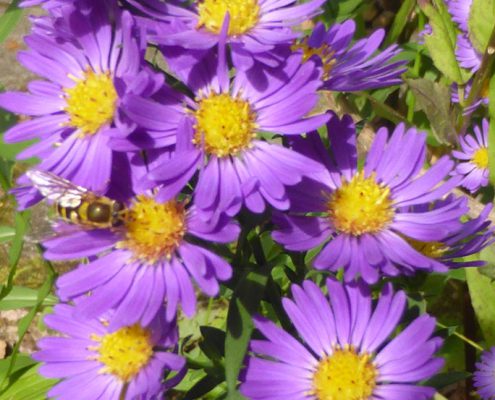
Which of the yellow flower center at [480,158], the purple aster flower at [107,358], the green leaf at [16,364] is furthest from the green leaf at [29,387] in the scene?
the yellow flower center at [480,158]

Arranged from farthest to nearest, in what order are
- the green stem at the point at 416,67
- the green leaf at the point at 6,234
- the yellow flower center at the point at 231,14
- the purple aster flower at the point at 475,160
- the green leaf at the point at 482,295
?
the green stem at the point at 416,67 → the purple aster flower at the point at 475,160 → the green leaf at the point at 6,234 → the green leaf at the point at 482,295 → the yellow flower center at the point at 231,14

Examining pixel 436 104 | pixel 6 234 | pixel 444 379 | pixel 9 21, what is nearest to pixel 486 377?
pixel 444 379

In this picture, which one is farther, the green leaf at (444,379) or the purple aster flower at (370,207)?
the green leaf at (444,379)

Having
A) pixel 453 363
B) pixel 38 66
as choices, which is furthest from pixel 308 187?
pixel 453 363

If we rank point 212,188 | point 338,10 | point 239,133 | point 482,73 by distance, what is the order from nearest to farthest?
point 212,188
point 239,133
point 482,73
point 338,10

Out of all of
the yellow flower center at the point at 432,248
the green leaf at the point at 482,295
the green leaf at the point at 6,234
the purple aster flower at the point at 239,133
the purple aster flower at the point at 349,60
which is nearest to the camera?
the purple aster flower at the point at 239,133

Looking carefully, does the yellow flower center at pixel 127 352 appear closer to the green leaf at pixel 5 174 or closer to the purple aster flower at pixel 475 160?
the green leaf at pixel 5 174

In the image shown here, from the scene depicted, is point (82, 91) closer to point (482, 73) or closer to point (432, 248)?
point (432, 248)
